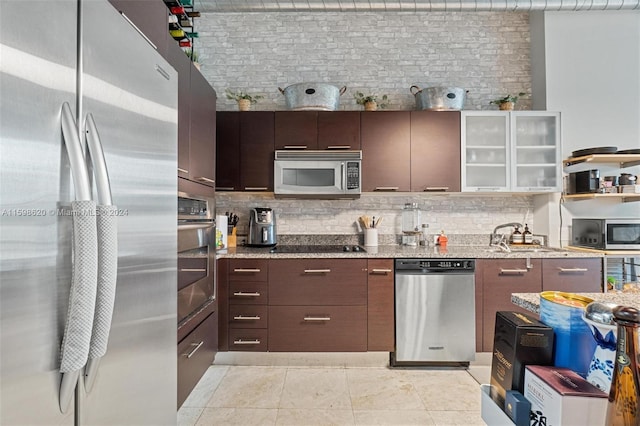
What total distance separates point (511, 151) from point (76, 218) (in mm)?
3143

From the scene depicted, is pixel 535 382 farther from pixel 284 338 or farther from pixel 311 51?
pixel 311 51

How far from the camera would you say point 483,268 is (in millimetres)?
2521

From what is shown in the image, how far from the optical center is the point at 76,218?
60 centimetres

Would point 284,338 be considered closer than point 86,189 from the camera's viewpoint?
No

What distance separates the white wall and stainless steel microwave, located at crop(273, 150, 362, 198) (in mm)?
1829

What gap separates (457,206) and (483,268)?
827 mm

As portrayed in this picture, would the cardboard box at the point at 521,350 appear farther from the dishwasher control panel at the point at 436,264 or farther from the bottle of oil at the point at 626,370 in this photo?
the dishwasher control panel at the point at 436,264

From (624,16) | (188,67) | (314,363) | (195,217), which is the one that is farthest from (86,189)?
(624,16)

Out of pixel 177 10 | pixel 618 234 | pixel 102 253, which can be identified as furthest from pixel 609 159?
pixel 102 253

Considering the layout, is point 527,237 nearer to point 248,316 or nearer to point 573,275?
point 573,275

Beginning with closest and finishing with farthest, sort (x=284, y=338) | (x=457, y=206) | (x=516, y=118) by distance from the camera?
(x=284, y=338)
(x=516, y=118)
(x=457, y=206)

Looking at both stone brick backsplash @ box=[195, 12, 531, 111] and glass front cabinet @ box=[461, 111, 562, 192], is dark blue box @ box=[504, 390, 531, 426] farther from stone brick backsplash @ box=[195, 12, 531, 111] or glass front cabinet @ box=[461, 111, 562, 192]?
stone brick backsplash @ box=[195, 12, 531, 111]

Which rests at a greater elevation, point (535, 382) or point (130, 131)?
point (130, 131)

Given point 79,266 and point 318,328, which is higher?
point 79,266
